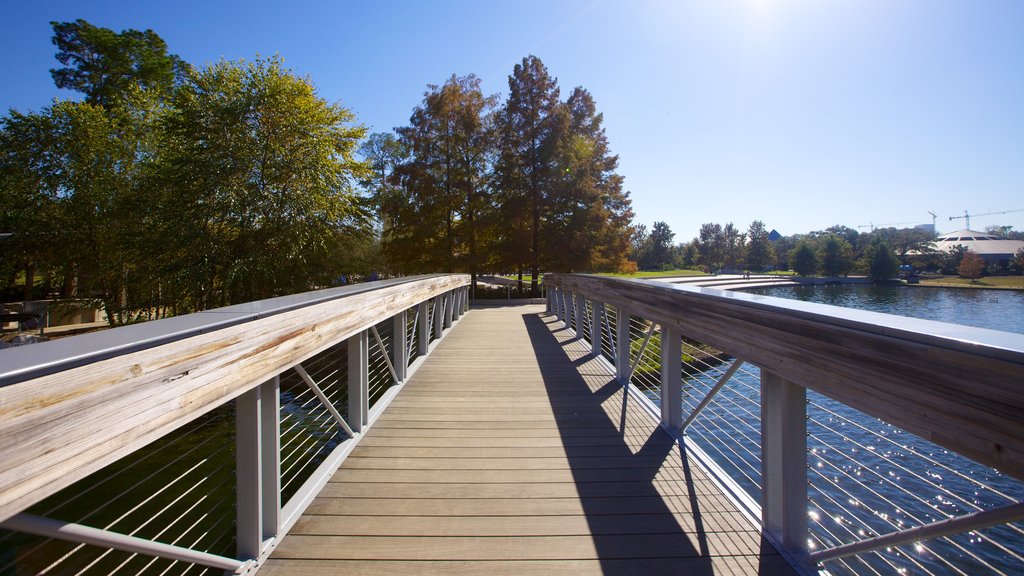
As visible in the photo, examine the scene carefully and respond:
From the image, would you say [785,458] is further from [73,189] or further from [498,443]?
[73,189]

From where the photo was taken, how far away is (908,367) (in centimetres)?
123

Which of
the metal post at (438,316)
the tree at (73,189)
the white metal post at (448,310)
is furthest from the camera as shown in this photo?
the tree at (73,189)

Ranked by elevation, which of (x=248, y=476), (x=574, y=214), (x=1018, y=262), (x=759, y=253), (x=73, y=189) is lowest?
(x=248, y=476)

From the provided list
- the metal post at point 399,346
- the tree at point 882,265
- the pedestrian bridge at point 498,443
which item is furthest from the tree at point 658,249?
the metal post at point 399,346

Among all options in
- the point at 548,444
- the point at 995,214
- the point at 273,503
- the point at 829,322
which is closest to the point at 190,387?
the point at 273,503

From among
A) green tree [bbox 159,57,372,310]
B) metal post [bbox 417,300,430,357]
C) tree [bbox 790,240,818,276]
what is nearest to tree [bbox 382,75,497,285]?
green tree [bbox 159,57,372,310]

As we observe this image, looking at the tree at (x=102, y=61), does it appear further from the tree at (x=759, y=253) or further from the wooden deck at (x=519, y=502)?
the tree at (x=759, y=253)

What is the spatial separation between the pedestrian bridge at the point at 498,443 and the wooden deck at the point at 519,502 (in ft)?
0.04

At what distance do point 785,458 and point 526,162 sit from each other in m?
18.9

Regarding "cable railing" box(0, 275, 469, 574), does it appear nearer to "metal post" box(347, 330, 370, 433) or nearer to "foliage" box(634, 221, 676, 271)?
"metal post" box(347, 330, 370, 433)

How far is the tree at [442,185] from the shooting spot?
2044 cm

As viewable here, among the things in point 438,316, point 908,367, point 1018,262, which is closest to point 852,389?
point 908,367

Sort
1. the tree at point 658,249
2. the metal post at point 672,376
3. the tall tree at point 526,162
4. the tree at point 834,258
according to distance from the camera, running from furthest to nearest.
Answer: the tree at point 658,249
the tree at point 834,258
the tall tree at point 526,162
the metal post at point 672,376

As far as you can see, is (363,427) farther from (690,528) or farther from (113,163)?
(113,163)
